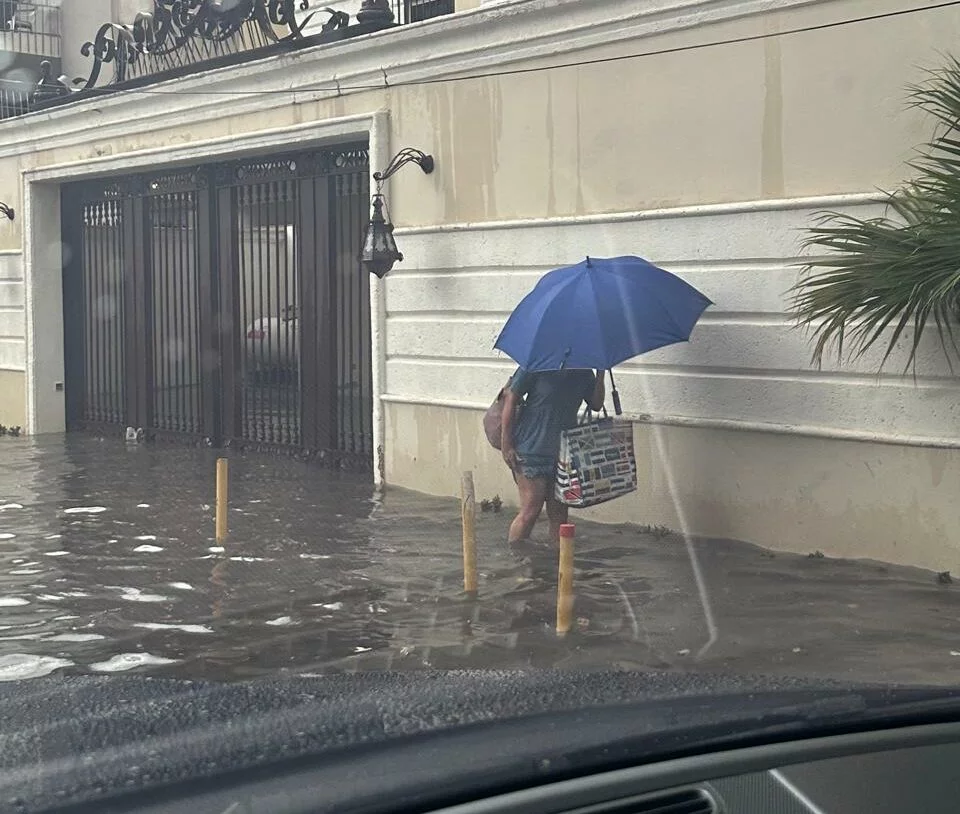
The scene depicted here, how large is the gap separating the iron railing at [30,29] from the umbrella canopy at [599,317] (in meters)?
13.9

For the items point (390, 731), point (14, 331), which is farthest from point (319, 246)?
point (390, 731)

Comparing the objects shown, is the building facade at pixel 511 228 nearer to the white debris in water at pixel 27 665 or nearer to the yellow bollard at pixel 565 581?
the yellow bollard at pixel 565 581

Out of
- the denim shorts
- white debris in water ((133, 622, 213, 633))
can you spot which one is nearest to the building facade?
the denim shorts

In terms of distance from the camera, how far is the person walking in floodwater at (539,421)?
30.1ft

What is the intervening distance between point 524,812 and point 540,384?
7.37 meters

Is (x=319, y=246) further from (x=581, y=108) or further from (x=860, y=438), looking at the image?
(x=860, y=438)

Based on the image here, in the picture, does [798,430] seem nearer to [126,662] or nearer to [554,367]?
[554,367]

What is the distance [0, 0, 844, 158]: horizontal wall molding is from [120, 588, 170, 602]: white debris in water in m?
5.49

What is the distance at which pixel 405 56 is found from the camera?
40.4 feet

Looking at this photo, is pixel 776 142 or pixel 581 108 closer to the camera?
pixel 776 142

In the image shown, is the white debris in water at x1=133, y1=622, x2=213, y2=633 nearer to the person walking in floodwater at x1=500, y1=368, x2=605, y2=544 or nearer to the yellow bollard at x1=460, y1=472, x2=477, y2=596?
the yellow bollard at x1=460, y1=472, x2=477, y2=596

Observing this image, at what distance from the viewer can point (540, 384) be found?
9.20 m

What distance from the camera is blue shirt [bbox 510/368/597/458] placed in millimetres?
9164

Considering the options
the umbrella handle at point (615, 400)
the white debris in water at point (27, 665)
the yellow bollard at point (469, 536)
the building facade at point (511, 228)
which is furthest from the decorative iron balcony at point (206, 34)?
the white debris in water at point (27, 665)
